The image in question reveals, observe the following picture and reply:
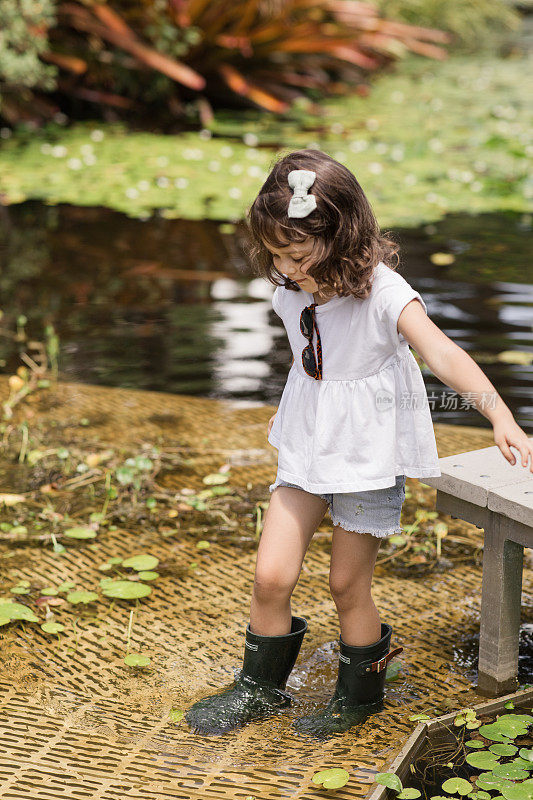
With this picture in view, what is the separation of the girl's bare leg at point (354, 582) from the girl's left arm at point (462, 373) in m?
0.39

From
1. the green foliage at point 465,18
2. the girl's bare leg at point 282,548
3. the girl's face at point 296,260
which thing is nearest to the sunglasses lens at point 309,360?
the girl's face at point 296,260

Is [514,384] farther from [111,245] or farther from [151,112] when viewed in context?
[151,112]

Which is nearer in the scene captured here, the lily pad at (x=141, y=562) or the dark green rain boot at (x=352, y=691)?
the dark green rain boot at (x=352, y=691)

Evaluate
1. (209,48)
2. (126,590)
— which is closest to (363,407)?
(126,590)

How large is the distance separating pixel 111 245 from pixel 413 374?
4678 millimetres

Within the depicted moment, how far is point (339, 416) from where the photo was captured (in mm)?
2002

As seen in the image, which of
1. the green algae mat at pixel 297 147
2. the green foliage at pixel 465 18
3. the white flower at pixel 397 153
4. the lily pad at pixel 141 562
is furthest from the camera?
the green foliage at pixel 465 18

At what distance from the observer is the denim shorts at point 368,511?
6.66 ft

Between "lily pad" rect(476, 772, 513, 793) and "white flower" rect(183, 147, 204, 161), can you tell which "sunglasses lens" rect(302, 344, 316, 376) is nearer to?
"lily pad" rect(476, 772, 513, 793)

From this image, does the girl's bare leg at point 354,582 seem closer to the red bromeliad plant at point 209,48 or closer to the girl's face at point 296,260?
the girl's face at point 296,260

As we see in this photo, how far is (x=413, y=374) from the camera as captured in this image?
2041 millimetres

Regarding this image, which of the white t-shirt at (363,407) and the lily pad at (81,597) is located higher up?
the white t-shirt at (363,407)

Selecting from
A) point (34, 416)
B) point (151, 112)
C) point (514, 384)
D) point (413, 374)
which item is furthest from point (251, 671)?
point (151, 112)

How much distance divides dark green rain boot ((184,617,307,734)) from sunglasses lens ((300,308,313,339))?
632mm
